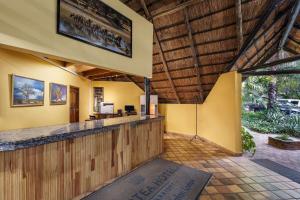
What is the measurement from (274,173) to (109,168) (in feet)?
10.7

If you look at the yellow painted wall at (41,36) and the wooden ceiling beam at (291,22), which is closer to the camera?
the yellow painted wall at (41,36)

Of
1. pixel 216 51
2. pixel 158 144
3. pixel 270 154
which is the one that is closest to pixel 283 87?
pixel 270 154

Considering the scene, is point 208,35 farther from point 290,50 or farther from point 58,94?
point 58,94

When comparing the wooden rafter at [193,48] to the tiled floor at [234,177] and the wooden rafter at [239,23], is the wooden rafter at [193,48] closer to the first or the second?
the wooden rafter at [239,23]

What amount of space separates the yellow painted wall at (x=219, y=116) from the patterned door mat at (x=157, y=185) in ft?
6.25

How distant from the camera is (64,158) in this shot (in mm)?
2193

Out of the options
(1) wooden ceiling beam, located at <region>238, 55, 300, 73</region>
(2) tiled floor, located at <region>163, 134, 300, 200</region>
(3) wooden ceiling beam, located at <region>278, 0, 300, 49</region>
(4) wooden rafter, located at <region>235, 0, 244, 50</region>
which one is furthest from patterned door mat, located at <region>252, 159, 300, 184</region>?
(3) wooden ceiling beam, located at <region>278, 0, 300, 49</region>

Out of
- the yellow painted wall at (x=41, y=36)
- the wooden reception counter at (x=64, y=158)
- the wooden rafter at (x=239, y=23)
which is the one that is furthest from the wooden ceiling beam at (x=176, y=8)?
the wooden reception counter at (x=64, y=158)

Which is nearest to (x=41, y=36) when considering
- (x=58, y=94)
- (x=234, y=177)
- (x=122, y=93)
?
(x=58, y=94)

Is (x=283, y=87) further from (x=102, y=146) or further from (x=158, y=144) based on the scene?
(x=102, y=146)

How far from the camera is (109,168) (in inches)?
114

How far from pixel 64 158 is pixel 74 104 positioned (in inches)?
179

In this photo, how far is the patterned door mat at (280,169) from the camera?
10.7 ft

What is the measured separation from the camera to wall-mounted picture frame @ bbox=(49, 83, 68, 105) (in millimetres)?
4520
